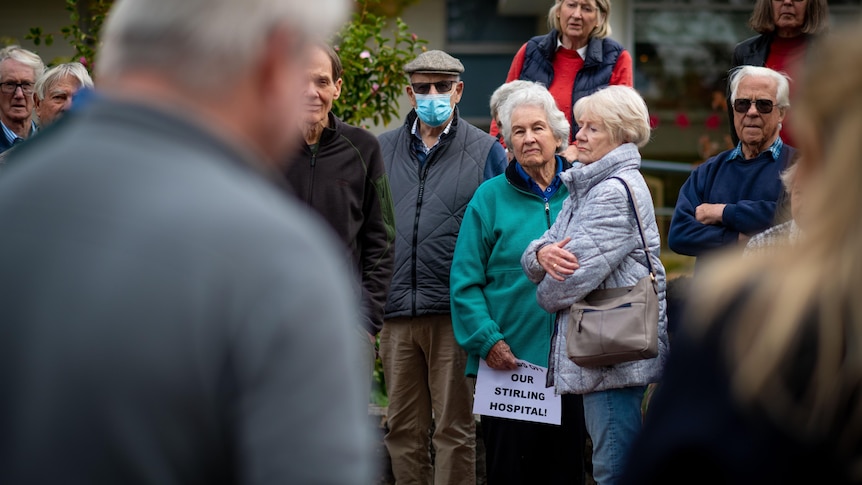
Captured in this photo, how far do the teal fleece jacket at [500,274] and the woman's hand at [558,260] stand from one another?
1.78 ft

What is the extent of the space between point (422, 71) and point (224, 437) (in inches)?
215

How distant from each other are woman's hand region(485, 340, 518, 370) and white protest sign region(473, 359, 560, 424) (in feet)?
0.09

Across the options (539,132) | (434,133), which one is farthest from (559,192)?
(434,133)

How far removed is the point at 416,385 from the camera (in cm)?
630

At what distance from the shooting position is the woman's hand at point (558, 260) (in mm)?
5215

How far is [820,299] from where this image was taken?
1570 millimetres

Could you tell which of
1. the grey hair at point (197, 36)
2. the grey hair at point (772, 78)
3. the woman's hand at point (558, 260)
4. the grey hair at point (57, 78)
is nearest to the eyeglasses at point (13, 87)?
the grey hair at point (57, 78)

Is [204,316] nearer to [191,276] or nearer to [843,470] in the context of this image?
[191,276]

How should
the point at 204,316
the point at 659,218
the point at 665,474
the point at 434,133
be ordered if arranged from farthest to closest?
the point at 659,218 < the point at 434,133 < the point at 665,474 < the point at 204,316

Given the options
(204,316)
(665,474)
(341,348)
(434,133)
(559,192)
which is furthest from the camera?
(434,133)

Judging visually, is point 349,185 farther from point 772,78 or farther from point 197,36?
point 197,36

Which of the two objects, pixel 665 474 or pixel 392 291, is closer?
pixel 665 474

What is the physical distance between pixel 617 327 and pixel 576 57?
2576 mm

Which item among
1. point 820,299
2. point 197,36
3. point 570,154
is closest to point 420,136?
point 570,154
